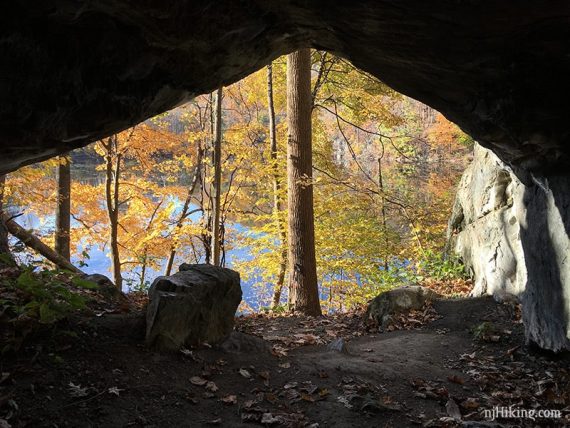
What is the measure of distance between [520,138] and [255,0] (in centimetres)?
317

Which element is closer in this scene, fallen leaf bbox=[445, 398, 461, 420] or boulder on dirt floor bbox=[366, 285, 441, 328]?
fallen leaf bbox=[445, 398, 461, 420]

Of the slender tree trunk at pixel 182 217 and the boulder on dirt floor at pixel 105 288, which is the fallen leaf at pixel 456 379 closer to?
the boulder on dirt floor at pixel 105 288

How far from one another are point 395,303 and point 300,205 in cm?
318

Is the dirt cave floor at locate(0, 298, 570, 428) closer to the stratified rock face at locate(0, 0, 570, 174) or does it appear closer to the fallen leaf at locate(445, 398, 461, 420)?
the fallen leaf at locate(445, 398, 461, 420)

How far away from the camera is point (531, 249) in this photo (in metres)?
5.71

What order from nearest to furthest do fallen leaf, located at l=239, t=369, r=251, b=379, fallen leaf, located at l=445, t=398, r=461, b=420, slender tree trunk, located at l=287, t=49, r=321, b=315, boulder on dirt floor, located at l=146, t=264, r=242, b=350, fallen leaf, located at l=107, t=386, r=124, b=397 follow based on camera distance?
fallen leaf, located at l=107, t=386, r=124, b=397 < fallen leaf, located at l=445, t=398, r=461, b=420 < boulder on dirt floor, located at l=146, t=264, r=242, b=350 < fallen leaf, located at l=239, t=369, r=251, b=379 < slender tree trunk, located at l=287, t=49, r=321, b=315

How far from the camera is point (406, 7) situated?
3.21 meters

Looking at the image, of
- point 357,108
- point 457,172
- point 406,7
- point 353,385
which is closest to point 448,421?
point 353,385

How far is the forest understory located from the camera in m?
3.68

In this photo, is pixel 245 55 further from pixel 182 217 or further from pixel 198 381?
pixel 182 217

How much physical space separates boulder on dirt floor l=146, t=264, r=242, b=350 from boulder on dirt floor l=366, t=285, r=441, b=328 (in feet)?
13.8

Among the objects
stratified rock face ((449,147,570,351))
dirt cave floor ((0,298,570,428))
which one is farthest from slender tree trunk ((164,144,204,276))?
stratified rock face ((449,147,570,351))

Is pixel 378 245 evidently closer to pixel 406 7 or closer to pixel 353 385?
pixel 353 385

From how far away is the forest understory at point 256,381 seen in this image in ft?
12.1
